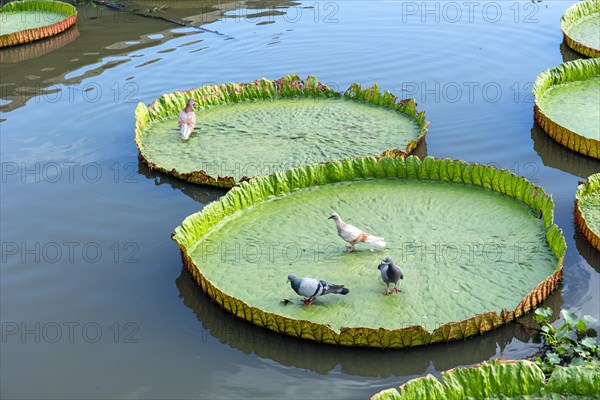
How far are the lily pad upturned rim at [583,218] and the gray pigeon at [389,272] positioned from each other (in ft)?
5.68

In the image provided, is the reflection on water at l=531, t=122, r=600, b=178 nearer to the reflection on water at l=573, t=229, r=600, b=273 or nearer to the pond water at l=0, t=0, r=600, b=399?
the pond water at l=0, t=0, r=600, b=399

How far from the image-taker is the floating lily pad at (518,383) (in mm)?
4617

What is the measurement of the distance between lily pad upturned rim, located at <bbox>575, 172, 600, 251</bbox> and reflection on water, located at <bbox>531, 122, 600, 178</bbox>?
0.86 meters

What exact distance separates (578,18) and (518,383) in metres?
8.73

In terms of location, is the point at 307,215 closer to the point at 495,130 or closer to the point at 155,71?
the point at 495,130

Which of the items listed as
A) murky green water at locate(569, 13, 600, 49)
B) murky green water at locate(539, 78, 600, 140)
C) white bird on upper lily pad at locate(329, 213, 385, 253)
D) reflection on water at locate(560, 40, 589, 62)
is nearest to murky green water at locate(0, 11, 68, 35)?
reflection on water at locate(560, 40, 589, 62)

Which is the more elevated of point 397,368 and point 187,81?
point 187,81

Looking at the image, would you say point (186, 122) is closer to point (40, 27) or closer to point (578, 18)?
point (40, 27)

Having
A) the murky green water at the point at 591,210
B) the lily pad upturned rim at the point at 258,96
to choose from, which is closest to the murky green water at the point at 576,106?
the murky green water at the point at 591,210

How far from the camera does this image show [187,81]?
1070 cm

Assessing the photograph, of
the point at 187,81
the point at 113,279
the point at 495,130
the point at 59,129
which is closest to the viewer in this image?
the point at 113,279

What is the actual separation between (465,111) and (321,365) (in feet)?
15.8

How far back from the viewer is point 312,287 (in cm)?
552

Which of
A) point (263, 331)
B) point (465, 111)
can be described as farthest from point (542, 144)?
point (263, 331)
